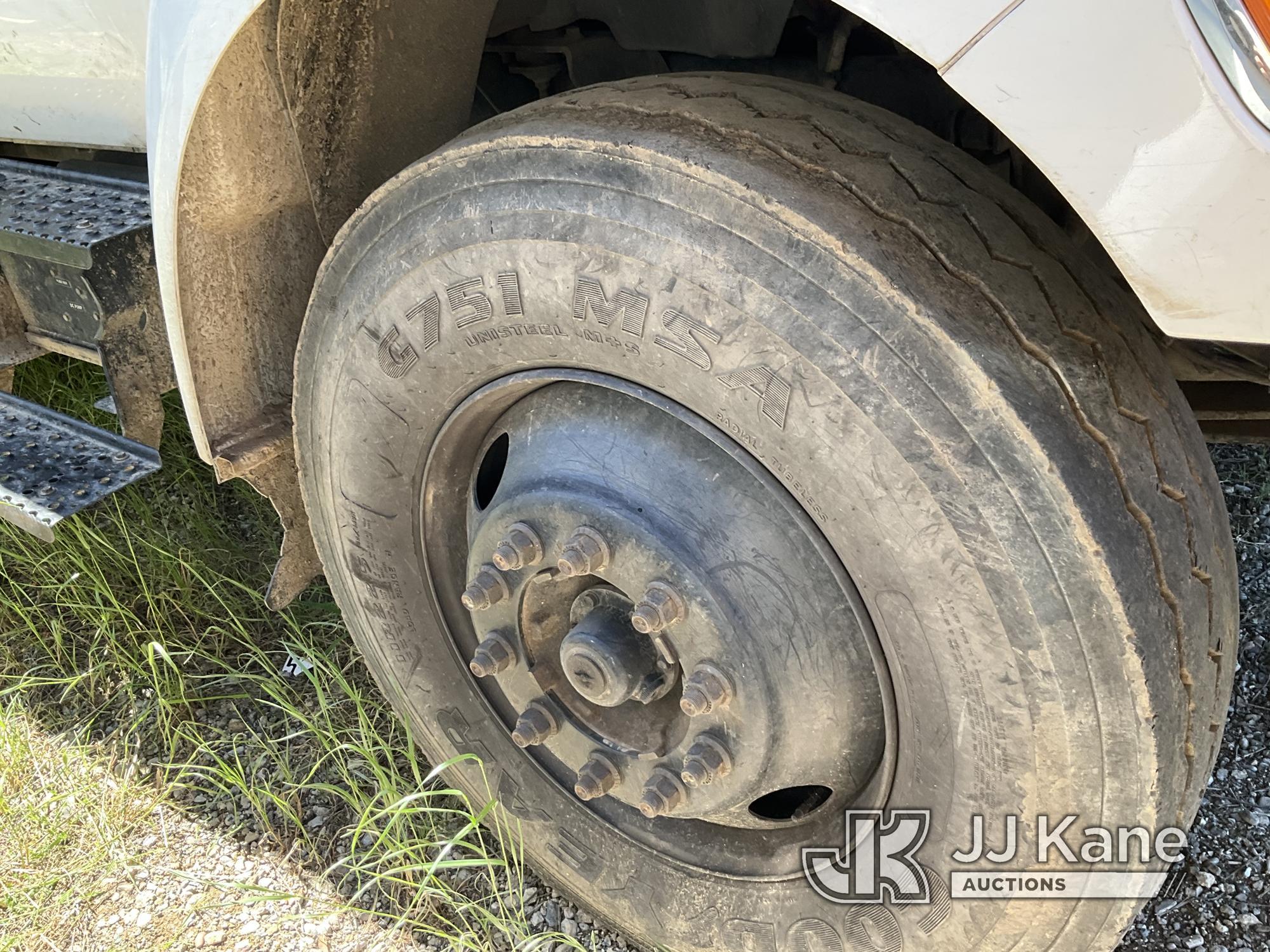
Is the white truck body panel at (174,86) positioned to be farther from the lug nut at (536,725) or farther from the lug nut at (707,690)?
the lug nut at (707,690)

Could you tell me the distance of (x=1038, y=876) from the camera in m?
1.20

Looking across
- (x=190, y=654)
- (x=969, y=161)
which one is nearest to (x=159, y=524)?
(x=190, y=654)

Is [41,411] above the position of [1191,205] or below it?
below

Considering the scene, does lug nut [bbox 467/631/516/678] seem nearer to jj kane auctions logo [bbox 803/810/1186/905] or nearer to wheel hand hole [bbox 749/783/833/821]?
wheel hand hole [bbox 749/783/833/821]

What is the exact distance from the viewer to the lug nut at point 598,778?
1.52 meters

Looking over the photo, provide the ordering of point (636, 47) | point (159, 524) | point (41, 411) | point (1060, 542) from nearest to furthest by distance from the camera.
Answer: point (1060, 542), point (636, 47), point (41, 411), point (159, 524)

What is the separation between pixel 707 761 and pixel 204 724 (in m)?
1.48

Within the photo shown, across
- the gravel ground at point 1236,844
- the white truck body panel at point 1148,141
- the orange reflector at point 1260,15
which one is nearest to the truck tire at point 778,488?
the white truck body panel at point 1148,141

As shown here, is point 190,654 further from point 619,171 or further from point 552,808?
point 619,171

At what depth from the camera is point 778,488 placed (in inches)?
48.1

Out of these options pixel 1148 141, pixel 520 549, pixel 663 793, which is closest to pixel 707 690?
pixel 663 793

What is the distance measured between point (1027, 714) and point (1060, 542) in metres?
0.22

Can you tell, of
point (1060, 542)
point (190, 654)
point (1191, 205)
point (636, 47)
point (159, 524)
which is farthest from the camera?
point (159, 524)

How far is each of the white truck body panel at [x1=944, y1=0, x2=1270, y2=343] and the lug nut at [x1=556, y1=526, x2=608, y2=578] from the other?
2.41 feet
